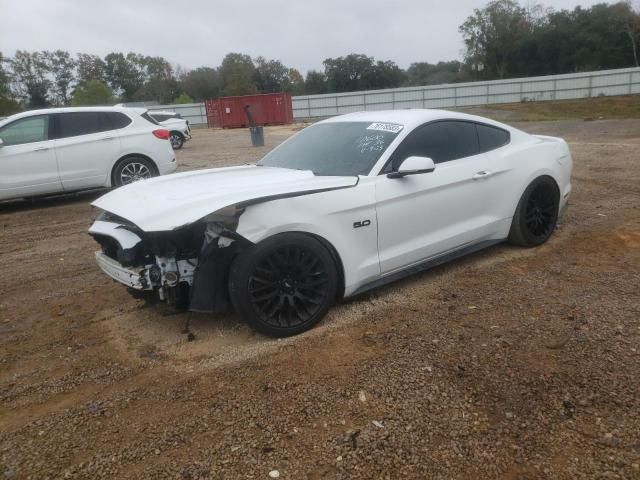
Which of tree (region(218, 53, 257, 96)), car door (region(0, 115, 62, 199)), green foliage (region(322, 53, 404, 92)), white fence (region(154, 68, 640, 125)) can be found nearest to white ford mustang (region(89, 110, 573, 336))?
car door (region(0, 115, 62, 199))

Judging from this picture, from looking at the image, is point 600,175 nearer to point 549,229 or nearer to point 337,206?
point 549,229

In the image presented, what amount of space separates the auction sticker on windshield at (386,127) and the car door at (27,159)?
626cm

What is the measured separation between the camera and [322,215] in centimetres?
351

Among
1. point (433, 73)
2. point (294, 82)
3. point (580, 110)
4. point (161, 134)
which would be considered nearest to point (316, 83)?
point (294, 82)

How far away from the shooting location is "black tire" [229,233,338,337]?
3.25 m

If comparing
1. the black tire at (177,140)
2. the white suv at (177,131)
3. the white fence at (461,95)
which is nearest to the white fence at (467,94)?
the white fence at (461,95)

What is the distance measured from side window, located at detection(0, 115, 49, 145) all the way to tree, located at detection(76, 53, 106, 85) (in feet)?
282

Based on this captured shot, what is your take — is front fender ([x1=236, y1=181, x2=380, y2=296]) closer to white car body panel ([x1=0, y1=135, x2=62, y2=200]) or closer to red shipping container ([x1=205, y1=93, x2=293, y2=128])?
white car body panel ([x1=0, y1=135, x2=62, y2=200])

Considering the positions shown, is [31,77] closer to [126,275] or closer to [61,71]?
[61,71]

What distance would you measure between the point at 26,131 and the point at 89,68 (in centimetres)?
8822

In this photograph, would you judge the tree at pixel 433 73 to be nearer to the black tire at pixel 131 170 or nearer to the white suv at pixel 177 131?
the white suv at pixel 177 131

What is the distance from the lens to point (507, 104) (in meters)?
37.2

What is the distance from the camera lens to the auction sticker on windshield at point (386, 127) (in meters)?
4.19

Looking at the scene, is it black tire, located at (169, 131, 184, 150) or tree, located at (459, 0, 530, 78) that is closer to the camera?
black tire, located at (169, 131, 184, 150)
